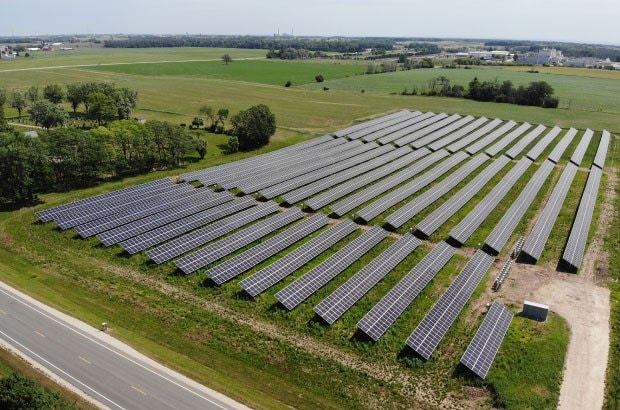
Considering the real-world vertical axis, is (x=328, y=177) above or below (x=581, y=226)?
above

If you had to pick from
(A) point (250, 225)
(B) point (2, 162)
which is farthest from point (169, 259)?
(B) point (2, 162)

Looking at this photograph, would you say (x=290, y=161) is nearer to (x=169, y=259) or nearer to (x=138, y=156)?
(x=138, y=156)

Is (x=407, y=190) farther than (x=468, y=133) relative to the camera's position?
No

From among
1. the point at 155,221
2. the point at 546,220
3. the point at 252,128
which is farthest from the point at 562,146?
the point at 155,221

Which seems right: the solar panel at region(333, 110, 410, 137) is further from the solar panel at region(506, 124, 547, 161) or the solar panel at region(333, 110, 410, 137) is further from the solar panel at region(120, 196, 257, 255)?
the solar panel at region(120, 196, 257, 255)

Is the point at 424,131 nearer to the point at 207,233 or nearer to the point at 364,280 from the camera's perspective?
the point at 207,233
